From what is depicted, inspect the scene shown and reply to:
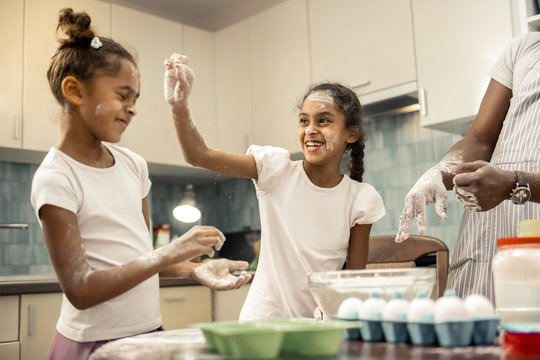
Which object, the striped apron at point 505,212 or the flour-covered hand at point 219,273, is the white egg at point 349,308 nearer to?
the flour-covered hand at point 219,273

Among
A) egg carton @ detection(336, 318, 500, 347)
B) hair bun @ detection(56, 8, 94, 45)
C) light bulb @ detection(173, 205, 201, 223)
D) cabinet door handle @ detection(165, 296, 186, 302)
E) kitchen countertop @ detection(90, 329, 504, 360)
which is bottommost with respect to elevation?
cabinet door handle @ detection(165, 296, 186, 302)

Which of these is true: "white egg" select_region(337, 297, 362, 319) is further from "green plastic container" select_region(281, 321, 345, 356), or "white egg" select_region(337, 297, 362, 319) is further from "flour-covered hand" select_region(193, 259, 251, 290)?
"flour-covered hand" select_region(193, 259, 251, 290)

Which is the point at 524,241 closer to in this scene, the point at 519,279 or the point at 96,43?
the point at 519,279

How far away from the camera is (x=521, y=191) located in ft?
3.64

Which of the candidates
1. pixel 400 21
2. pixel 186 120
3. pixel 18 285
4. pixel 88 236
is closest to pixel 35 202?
pixel 88 236

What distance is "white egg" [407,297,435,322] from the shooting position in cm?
66

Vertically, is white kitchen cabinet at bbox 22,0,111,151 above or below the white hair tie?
above

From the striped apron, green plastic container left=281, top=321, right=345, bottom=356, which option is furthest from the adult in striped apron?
green plastic container left=281, top=321, right=345, bottom=356

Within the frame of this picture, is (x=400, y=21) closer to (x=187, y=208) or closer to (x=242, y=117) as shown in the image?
(x=242, y=117)

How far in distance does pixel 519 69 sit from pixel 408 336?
936mm

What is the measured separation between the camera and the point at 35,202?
1.05 m

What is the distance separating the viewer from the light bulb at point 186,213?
3629 millimetres

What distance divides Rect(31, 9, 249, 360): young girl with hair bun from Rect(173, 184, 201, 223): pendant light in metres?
2.37

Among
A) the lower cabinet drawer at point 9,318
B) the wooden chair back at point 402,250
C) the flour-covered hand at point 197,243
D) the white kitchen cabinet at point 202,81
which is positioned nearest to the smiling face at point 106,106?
the flour-covered hand at point 197,243
